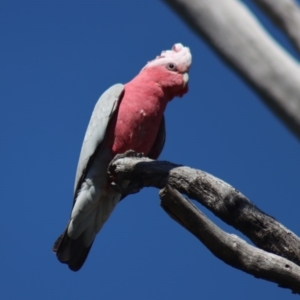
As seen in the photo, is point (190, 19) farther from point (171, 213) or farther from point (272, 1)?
point (171, 213)

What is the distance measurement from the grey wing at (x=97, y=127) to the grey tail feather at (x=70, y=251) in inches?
19.0

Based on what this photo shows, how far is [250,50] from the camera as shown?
215 cm

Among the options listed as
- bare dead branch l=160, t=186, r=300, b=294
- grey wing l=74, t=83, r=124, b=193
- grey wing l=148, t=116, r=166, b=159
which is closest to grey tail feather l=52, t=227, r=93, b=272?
grey wing l=74, t=83, r=124, b=193

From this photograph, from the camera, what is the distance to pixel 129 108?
20.6 feet

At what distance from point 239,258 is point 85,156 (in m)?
2.50

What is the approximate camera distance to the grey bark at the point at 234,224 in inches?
159

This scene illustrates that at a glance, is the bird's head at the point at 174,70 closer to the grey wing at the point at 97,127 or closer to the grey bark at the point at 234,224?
the grey wing at the point at 97,127

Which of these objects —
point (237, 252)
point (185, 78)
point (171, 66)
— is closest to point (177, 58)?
point (171, 66)

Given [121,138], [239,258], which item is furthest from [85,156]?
[239,258]

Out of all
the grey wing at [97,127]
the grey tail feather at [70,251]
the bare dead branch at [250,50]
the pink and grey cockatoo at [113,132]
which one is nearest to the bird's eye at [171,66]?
the pink and grey cockatoo at [113,132]

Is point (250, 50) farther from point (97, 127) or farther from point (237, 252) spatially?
point (97, 127)

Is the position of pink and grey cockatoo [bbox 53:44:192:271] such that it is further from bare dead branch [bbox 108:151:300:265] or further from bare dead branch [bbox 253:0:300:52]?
bare dead branch [bbox 253:0:300:52]

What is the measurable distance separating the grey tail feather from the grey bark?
1367 mm

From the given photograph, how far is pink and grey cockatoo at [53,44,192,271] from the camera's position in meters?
6.23
